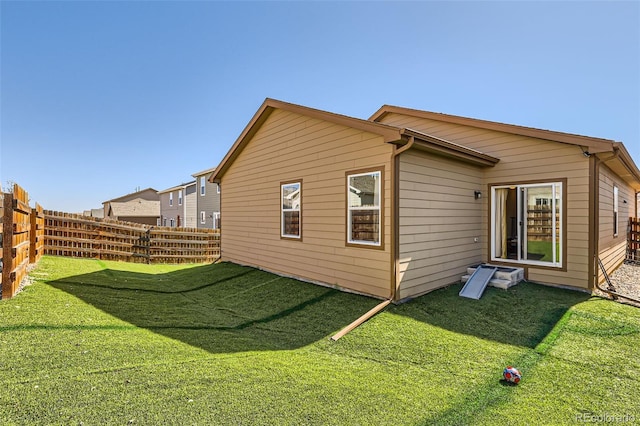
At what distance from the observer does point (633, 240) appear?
1200cm

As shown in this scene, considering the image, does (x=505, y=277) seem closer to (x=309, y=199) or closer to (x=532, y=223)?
(x=532, y=223)

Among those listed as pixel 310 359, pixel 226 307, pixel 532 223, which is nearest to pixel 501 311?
pixel 310 359

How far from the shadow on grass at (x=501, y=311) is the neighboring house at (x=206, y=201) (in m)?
19.4

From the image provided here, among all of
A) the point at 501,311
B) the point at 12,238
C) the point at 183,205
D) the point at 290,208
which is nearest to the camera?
the point at 12,238

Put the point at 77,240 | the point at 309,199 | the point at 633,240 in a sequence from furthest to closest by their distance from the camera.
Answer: the point at 633,240 < the point at 77,240 < the point at 309,199

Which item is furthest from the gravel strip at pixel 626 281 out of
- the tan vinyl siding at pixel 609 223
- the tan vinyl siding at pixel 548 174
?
the tan vinyl siding at pixel 548 174

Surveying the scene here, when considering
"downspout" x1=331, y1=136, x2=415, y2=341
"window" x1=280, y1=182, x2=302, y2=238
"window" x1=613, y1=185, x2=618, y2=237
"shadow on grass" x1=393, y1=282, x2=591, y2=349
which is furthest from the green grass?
"window" x1=613, y1=185, x2=618, y2=237

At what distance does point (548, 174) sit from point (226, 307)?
23.9 feet

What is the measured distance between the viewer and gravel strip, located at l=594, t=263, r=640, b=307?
636 centimetres

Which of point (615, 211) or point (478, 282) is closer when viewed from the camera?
point (478, 282)

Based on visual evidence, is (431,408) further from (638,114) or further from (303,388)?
(638,114)

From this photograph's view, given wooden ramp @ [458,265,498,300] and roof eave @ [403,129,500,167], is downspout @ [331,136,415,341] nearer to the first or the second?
roof eave @ [403,129,500,167]

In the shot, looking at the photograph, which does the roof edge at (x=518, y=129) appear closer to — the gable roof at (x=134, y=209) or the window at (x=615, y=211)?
Answer: the window at (x=615, y=211)

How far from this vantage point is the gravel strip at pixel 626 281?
20.9 ft
